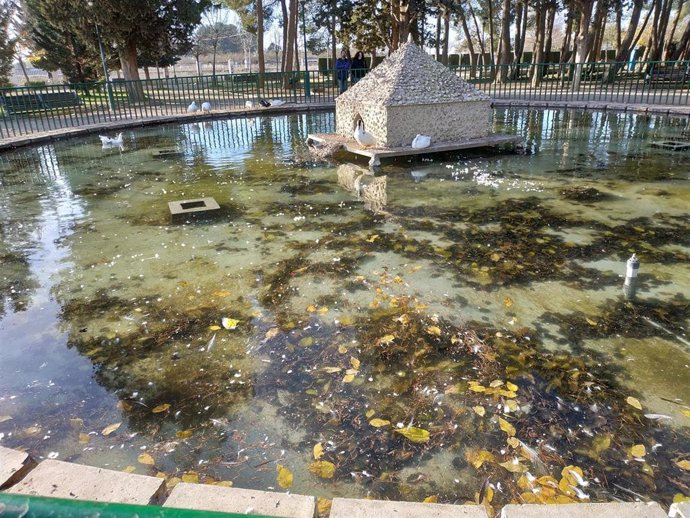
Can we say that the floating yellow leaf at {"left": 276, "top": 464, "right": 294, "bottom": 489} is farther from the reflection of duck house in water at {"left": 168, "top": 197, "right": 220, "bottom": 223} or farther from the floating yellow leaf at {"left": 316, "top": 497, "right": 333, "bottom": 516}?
the reflection of duck house in water at {"left": 168, "top": 197, "right": 220, "bottom": 223}

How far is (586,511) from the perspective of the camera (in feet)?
6.97

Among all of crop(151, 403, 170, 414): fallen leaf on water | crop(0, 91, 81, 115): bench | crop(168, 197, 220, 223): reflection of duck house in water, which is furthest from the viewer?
crop(0, 91, 81, 115): bench

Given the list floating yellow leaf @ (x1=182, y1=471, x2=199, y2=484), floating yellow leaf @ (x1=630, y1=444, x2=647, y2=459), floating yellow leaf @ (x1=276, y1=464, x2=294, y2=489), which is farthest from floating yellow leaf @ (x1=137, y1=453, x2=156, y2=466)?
floating yellow leaf @ (x1=630, y1=444, x2=647, y2=459)

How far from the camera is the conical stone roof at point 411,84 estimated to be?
10.2m

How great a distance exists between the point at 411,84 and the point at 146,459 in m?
9.23

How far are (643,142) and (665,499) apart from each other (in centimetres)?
1187

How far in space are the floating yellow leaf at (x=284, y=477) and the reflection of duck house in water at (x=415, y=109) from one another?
794 centimetres

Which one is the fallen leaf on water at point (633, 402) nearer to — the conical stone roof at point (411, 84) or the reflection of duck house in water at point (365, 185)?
the reflection of duck house in water at point (365, 185)

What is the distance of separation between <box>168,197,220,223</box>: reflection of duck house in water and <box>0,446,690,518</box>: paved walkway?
5.13 m

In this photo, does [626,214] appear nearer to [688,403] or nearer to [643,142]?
[688,403]

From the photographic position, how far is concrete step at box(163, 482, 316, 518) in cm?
214

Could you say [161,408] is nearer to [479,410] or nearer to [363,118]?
[479,410]

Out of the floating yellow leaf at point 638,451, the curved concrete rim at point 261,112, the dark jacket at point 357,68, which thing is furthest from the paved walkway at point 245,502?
the dark jacket at point 357,68

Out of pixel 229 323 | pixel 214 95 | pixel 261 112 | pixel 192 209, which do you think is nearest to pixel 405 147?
pixel 192 209
